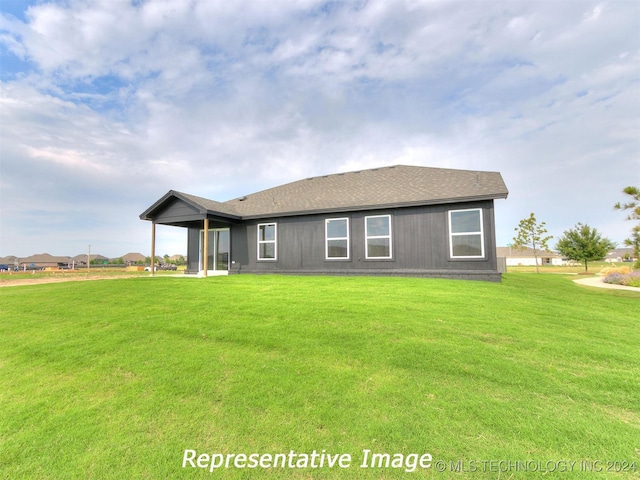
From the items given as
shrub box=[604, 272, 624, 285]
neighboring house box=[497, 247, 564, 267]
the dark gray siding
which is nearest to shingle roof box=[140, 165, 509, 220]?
the dark gray siding

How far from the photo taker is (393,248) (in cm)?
1184

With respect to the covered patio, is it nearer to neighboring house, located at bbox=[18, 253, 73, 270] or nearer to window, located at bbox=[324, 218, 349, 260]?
window, located at bbox=[324, 218, 349, 260]

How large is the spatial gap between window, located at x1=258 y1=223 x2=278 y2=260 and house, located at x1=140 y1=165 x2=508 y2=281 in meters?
0.05

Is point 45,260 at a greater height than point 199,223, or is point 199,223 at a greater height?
point 199,223

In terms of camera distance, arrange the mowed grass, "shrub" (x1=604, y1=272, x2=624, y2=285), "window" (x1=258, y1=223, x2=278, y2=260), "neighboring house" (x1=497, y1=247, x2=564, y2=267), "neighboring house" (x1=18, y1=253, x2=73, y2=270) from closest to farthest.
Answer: the mowed grass < "window" (x1=258, y1=223, x2=278, y2=260) < "shrub" (x1=604, y1=272, x2=624, y2=285) < "neighboring house" (x1=497, y1=247, x2=564, y2=267) < "neighboring house" (x1=18, y1=253, x2=73, y2=270)

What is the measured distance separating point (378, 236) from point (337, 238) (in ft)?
6.06

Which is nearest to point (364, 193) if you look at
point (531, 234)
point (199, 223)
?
point (199, 223)

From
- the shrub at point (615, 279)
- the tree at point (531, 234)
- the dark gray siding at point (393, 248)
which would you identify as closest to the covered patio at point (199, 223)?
the dark gray siding at point (393, 248)

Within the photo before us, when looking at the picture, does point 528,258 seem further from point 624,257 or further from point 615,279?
point 615,279

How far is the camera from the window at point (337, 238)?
12670 millimetres

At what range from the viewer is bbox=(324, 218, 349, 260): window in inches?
499

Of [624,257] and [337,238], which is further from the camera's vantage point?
[624,257]

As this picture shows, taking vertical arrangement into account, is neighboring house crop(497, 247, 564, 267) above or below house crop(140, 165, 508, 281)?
below

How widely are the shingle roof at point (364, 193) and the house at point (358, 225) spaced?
0.14 feet
